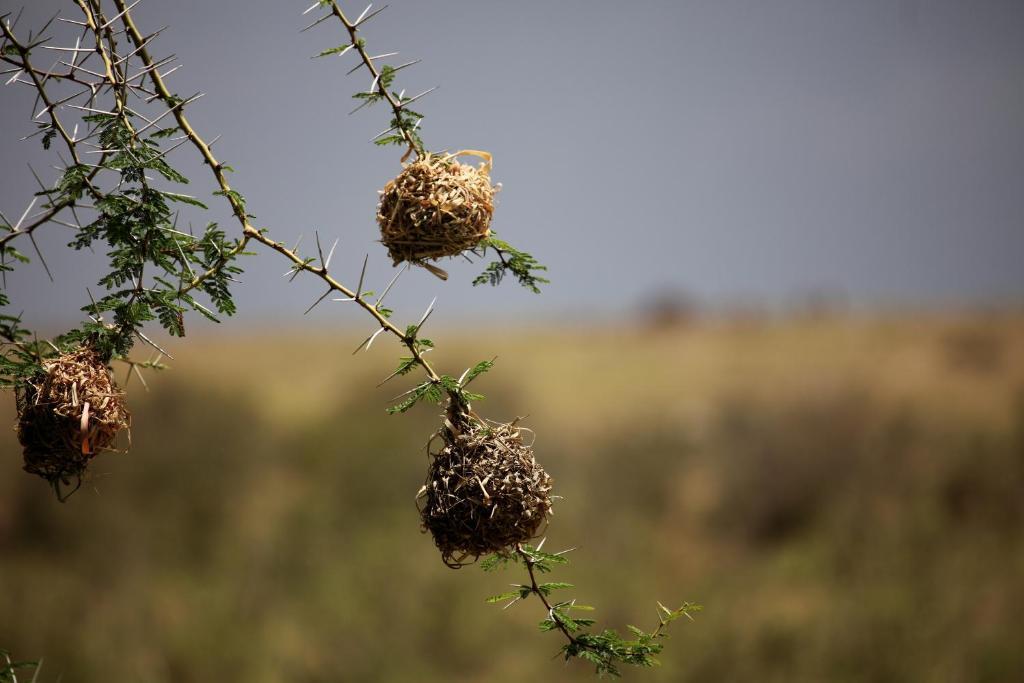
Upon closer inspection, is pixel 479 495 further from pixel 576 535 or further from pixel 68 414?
pixel 576 535

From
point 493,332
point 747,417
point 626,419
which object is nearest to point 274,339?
point 493,332

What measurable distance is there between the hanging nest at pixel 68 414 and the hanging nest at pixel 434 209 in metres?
0.94

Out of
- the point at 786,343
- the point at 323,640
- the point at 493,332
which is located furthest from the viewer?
the point at 493,332

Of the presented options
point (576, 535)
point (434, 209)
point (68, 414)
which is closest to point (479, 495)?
point (434, 209)

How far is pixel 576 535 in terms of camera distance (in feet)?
48.5

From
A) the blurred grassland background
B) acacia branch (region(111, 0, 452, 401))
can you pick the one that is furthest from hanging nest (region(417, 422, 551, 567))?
the blurred grassland background

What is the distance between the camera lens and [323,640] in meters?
11.5

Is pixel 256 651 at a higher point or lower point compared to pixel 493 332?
lower

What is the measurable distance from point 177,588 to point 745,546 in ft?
33.7

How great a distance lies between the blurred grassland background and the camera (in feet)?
36.6

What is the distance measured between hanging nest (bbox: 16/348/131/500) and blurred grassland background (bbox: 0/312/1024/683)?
6848 mm

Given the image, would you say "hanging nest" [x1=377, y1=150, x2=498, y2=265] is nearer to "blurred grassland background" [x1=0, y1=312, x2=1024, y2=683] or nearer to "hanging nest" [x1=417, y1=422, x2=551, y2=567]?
"hanging nest" [x1=417, y1=422, x2=551, y2=567]

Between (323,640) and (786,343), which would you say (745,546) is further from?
(786,343)

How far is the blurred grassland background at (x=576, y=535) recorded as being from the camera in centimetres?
1116
